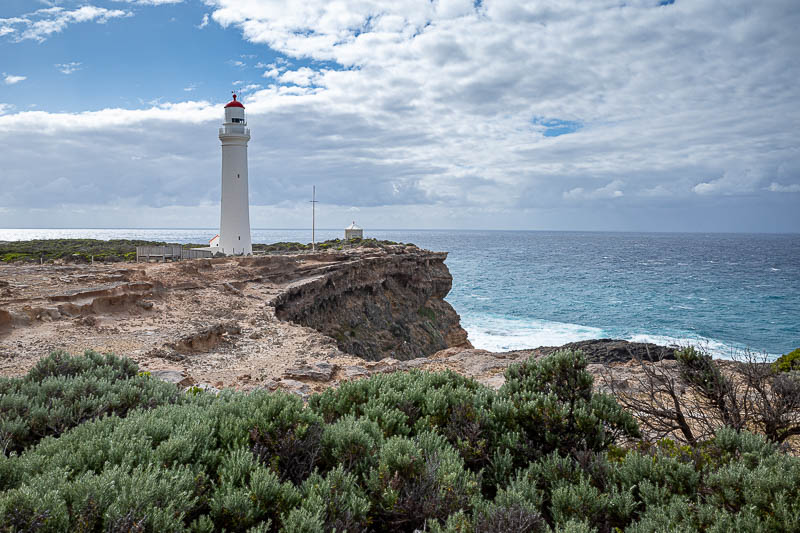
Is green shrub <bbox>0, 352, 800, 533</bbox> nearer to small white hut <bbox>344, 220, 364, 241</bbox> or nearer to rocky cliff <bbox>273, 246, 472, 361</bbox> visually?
rocky cliff <bbox>273, 246, 472, 361</bbox>

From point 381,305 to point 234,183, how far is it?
519 inches

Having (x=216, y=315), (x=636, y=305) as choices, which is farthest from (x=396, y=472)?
(x=636, y=305)

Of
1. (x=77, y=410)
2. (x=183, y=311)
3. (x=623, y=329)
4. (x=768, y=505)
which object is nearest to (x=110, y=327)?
(x=183, y=311)

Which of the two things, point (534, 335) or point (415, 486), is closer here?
point (415, 486)

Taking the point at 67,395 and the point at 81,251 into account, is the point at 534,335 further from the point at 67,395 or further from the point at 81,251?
the point at 81,251

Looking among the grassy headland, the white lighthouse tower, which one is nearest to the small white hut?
the grassy headland

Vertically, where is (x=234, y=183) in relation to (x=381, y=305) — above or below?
above

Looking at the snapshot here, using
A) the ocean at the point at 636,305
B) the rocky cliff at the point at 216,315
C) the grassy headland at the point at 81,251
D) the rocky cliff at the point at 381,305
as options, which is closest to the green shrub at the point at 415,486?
the rocky cliff at the point at 216,315

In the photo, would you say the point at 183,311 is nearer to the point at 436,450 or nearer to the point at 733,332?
the point at 436,450

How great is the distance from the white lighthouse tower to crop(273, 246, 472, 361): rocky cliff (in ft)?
27.6

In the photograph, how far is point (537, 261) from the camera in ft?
340

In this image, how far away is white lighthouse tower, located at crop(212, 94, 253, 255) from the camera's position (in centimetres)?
3080

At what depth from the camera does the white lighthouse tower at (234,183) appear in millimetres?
30797

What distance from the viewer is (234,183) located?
31.1 metres
